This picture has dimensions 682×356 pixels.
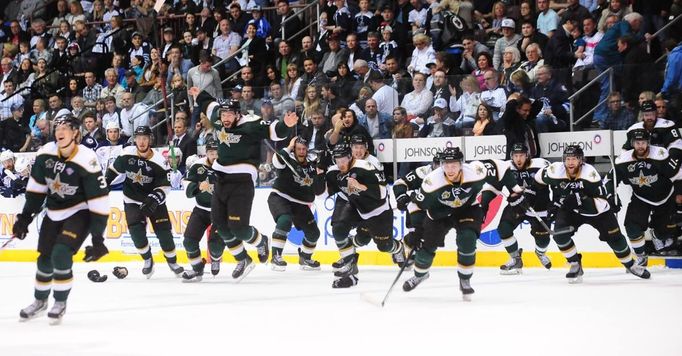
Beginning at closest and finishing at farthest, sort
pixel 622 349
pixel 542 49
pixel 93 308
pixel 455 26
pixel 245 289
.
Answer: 1. pixel 622 349
2. pixel 93 308
3. pixel 245 289
4. pixel 542 49
5. pixel 455 26

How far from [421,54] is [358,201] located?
134 inches

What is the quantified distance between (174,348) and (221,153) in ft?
14.8

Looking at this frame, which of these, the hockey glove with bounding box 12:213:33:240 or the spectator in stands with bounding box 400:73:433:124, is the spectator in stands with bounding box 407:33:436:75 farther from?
the hockey glove with bounding box 12:213:33:240

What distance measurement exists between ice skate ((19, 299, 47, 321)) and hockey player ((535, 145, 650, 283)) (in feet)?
16.6

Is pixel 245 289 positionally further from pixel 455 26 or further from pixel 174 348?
pixel 455 26

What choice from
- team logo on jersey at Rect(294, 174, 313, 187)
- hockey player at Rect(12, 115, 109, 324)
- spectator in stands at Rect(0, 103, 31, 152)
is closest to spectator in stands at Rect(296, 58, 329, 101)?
team logo on jersey at Rect(294, 174, 313, 187)

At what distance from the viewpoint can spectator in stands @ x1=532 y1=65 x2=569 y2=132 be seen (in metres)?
12.2

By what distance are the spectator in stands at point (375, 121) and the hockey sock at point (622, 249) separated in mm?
3347

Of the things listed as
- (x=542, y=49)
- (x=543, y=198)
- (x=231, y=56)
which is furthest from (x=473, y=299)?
(x=231, y=56)

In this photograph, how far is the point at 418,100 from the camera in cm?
1277

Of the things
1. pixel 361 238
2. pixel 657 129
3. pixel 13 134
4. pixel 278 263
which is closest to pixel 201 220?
pixel 278 263

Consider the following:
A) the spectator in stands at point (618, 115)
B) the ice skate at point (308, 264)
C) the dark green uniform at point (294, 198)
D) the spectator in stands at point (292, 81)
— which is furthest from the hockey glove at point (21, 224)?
the spectator in stands at point (618, 115)

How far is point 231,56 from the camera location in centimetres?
1658

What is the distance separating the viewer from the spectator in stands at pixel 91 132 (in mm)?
14688
